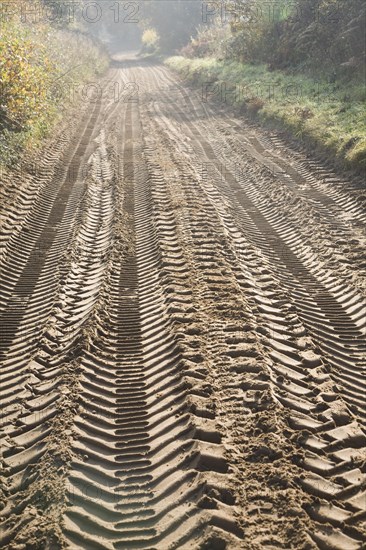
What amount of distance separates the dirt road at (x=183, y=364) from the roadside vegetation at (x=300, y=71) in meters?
2.20

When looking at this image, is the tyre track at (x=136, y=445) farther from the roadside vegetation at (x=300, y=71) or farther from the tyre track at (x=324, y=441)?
the roadside vegetation at (x=300, y=71)

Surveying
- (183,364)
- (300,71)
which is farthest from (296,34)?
(183,364)

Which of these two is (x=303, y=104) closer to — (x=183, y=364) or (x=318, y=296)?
(x=318, y=296)

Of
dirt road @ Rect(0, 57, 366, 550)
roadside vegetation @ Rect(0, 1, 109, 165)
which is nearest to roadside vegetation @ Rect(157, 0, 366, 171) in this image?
dirt road @ Rect(0, 57, 366, 550)

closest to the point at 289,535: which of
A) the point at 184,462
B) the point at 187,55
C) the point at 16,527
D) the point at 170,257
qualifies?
the point at 184,462

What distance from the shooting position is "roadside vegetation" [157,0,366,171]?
1202 cm

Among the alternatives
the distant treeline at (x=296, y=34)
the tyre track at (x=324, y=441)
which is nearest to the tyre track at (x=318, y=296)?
the tyre track at (x=324, y=441)

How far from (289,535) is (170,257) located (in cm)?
456

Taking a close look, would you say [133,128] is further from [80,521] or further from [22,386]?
[80,521]

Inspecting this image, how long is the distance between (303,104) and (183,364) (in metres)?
11.6

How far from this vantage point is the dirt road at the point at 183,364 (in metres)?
3.55

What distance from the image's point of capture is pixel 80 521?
11.6 feet

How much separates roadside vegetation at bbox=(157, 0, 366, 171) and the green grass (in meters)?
0.02

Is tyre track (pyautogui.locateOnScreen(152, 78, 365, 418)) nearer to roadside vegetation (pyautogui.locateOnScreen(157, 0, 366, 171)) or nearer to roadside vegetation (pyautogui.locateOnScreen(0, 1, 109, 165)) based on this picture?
roadside vegetation (pyautogui.locateOnScreen(157, 0, 366, 171))
